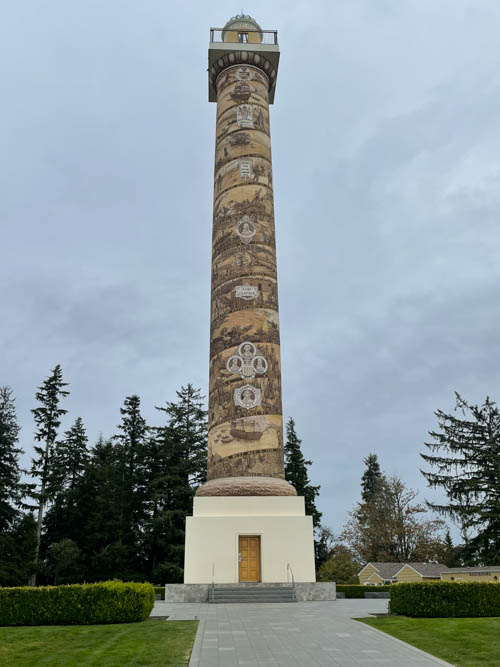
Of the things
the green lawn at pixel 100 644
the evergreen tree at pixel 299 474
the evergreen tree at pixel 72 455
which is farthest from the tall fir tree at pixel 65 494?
the green lawn at pixel 100 644

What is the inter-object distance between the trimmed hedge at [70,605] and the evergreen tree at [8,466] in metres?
17.8

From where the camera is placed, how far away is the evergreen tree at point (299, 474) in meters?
33.4

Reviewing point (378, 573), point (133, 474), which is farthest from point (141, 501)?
point (378, 573)

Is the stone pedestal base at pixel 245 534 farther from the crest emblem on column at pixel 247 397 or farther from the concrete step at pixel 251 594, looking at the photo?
the crest emblem on column at pixel 247 397

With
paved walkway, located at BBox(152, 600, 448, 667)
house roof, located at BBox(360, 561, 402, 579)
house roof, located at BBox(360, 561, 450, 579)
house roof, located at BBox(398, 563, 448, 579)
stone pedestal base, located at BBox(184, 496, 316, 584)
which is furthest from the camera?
house roof, located at BBox(360, 561, 402, 579)

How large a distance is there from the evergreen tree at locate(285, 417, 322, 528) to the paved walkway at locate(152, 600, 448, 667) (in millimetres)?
22114

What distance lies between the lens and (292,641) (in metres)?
7.68

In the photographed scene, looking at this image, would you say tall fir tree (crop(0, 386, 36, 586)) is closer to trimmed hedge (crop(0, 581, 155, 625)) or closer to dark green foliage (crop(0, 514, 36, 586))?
dark green foliage (crop(0, 514, 36, 586))

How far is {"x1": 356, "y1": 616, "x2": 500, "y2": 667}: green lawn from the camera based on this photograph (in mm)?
6855

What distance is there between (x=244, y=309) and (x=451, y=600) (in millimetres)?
10448

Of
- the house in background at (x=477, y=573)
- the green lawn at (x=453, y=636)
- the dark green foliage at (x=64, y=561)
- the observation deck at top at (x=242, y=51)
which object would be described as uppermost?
the observation deck at top at (x=242, y=51)

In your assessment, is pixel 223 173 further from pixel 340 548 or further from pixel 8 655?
pixel 340 548

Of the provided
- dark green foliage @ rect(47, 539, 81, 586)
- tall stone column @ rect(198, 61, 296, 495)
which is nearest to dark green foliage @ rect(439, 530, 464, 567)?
tall stone column @ rect(198, 61, 296, 495)

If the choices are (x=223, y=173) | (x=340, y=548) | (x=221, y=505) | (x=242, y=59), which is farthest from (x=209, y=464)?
(x=340, y=548)
